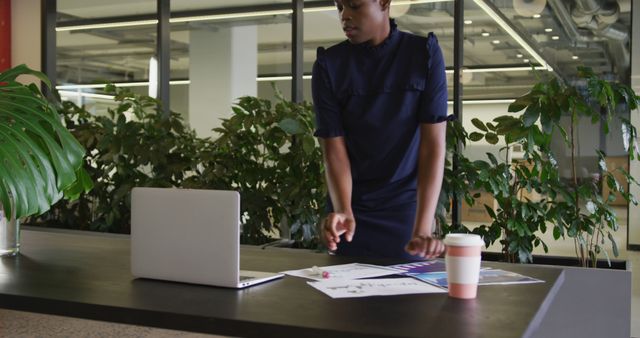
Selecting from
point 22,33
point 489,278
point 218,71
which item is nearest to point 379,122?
point 489,278

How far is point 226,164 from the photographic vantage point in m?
4.55

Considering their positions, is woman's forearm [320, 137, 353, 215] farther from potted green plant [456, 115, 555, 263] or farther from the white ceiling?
the white ceiling

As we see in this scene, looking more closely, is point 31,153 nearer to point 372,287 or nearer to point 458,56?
point 372,287

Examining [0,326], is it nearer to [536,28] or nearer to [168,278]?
[168,278]

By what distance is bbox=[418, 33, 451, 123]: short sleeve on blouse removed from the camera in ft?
7.84

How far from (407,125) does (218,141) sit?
2.23m

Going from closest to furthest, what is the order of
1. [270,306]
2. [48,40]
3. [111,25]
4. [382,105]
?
[270,306]
[382,105]
[48,40]
[111,25]

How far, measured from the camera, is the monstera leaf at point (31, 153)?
1741mm

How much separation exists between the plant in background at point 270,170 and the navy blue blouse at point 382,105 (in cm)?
162

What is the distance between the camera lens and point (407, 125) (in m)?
2.44

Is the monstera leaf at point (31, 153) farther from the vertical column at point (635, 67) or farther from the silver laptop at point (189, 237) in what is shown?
the vertical column at point (635, 67)

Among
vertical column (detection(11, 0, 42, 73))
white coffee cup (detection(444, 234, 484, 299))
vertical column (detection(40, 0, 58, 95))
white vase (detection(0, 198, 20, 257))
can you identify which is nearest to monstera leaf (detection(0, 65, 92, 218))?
white vase (detection(0, 198, 20, 257))

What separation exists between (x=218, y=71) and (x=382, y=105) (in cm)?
355

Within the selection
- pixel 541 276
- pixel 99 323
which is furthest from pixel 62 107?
pixel 541 276
